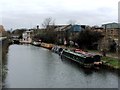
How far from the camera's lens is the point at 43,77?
60.1 feet

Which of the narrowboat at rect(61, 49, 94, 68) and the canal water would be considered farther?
the narrowboat at rect(61, 49, 94, 68)

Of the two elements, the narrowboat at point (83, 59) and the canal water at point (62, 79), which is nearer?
the canal water at point (62, 79)

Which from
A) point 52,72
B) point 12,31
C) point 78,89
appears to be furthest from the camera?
point 12,31

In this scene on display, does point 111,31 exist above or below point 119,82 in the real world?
above

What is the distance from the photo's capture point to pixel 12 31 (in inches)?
4321

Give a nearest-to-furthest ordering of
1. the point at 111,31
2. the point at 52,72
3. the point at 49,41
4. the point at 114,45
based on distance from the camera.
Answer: the point at 52,72 < the point at 114,45 < the point at 111,31 < the point at 49,41

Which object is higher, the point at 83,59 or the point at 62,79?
the point at 83,59

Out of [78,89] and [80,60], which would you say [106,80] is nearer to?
[78,89]

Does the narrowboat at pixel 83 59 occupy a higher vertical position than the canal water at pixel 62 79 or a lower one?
higher

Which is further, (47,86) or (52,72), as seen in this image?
(52,72)

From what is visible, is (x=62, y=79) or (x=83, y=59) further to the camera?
(x=83, y=59)

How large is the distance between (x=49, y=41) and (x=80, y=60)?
1075 inches

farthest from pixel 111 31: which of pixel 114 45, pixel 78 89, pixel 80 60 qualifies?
pixel 78 89

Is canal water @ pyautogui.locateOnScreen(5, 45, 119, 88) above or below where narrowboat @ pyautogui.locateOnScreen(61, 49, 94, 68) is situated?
below
